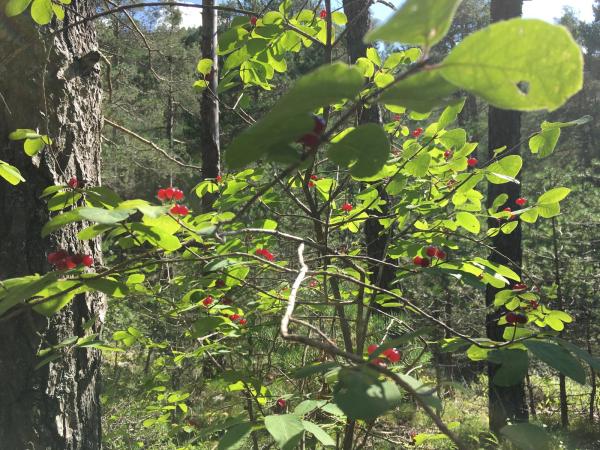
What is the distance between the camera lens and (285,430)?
2.60 ft

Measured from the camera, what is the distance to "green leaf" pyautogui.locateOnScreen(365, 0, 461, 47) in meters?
0.32

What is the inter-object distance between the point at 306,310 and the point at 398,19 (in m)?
2.43

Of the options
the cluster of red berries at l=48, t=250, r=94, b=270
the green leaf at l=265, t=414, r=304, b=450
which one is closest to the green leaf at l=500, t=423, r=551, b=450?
the green leaf at l=265, t=414, r=304, b=450

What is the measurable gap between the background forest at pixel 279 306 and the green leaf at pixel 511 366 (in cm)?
2

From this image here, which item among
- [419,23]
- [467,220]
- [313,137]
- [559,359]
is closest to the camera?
[419,23]

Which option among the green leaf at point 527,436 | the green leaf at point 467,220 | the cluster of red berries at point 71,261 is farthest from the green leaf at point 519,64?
the green leaf at point 467,220

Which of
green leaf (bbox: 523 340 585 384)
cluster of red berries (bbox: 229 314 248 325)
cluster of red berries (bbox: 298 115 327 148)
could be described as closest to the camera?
cluster of red berries (bbox: 298 115 327 148)

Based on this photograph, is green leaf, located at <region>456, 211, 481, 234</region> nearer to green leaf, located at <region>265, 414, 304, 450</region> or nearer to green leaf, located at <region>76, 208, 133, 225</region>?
green leaf, located at <region>265, 414, 304, 450</region>

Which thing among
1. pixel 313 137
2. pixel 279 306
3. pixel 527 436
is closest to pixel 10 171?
pixel 313 137

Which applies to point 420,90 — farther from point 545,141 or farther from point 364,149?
point 545,141

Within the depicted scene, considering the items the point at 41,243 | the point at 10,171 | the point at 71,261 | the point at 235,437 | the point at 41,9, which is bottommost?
the point at 235,437

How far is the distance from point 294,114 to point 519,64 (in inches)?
6.7

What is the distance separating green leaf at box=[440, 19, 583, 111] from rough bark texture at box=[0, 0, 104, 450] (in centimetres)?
149

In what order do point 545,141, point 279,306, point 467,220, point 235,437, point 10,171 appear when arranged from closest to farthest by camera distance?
point 235,437 → point 10,171 → point 545,141 → point 467,220 → point 279,306
